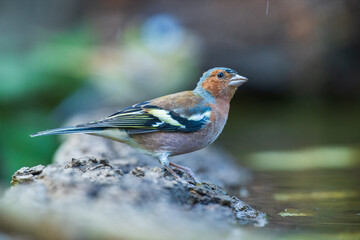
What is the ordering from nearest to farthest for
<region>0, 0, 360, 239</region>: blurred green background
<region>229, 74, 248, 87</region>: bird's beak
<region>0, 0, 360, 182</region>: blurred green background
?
1. <region>229, 74, 248, 87</region>: bird's beak
2. <region>0, 0, 360, 239</region>: blurred green background
3. <region>0, 0, 360, 182</region>: blurred green background

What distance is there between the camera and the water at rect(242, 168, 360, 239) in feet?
11.1

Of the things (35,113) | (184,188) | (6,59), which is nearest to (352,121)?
(35,113)

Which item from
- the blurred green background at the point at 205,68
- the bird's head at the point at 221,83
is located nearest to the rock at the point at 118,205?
the bird's head at the point at 221,83

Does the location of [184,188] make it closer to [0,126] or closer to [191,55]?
[0,126]

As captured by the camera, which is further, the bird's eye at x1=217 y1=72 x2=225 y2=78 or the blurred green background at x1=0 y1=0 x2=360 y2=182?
the blurred green background at x1=0 y1=0 x2=360 y2=182

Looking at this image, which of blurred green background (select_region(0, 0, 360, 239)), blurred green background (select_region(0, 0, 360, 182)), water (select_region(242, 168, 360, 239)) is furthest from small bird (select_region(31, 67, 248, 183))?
blurred green background (select_region(0, 0, 360, 182))

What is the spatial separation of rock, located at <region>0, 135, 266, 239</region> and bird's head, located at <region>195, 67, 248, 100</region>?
81 centimetres

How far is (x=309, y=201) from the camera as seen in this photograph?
15.0ft

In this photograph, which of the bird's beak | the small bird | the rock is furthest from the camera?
the bird's beak

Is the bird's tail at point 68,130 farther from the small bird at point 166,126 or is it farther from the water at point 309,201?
the water at point 309,201

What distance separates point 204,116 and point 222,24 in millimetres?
9764

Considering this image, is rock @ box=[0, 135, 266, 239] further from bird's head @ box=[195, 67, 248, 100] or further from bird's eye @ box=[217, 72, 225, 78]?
bird's eye @ box=[217, 72, 225, 78]

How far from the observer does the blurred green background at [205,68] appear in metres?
8.14

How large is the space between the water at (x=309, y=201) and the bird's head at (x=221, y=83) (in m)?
0.93
